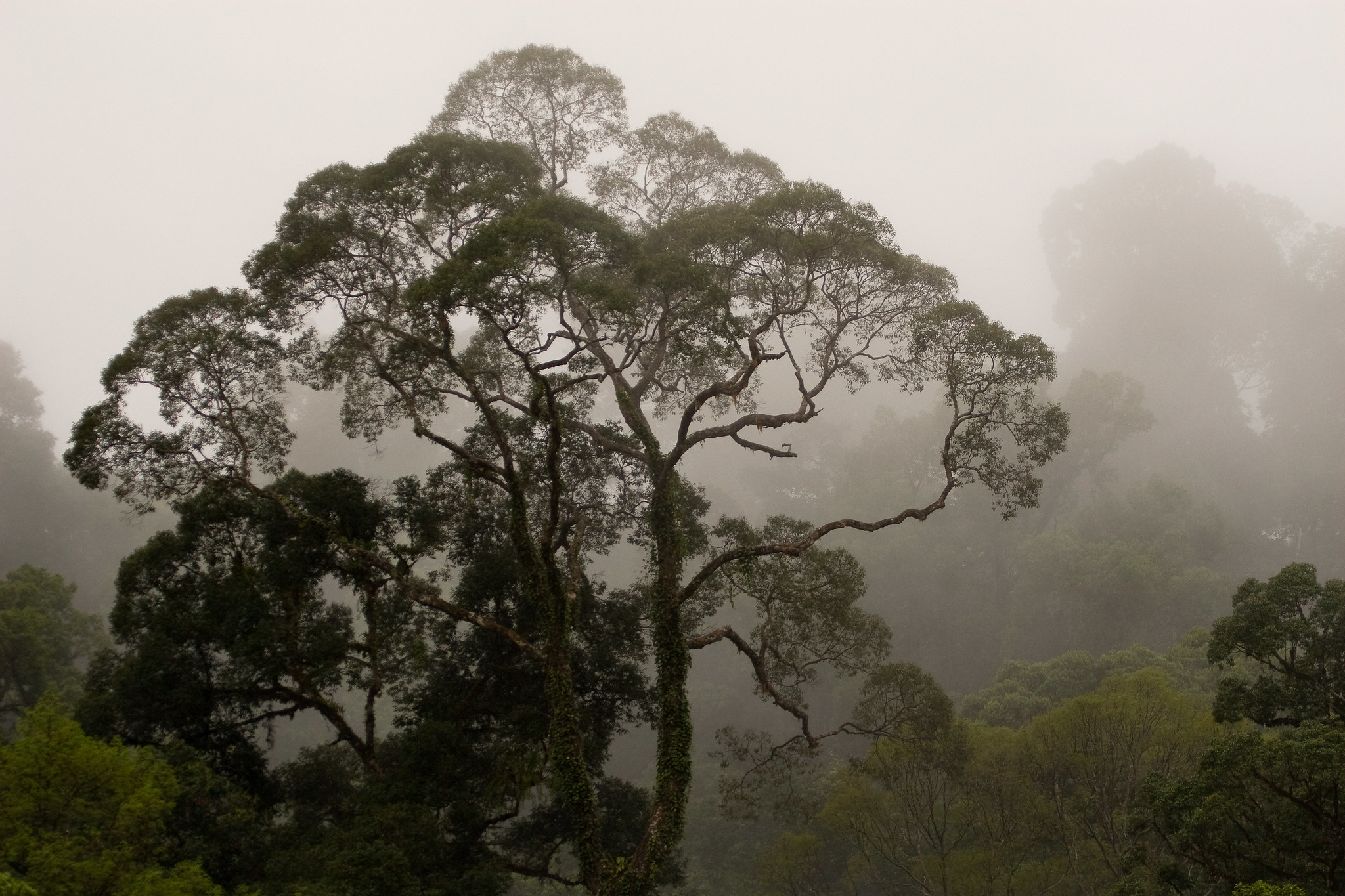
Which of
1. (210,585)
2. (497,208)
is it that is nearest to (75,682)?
(210,585)

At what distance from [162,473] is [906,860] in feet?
62.4

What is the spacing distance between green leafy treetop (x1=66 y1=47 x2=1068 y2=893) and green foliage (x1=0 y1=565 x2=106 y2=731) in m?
10.8

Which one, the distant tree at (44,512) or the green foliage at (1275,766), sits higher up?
the distant tree at (44,512)

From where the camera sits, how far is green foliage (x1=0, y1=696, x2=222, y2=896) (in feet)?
25.5

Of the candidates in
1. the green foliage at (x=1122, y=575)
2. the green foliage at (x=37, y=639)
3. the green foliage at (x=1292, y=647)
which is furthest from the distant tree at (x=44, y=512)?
the green foliage at (x=1292, y=647)

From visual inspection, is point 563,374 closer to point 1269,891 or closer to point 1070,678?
point 1269,891

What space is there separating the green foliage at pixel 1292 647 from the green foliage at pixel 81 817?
1320cm

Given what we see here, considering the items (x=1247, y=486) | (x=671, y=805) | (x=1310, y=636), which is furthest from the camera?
(x=1247, y=486)

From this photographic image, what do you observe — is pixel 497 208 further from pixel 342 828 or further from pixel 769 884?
pixel 769 884

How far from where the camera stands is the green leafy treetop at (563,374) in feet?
37.2

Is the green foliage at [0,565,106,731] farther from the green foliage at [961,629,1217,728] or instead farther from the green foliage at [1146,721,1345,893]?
the green foliage at [961,629,1217,728]

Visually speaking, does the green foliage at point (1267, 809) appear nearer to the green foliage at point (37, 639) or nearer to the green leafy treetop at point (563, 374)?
the green leafy treetop at point (563, 374)

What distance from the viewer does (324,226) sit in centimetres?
1243

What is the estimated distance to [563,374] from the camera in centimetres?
1400
